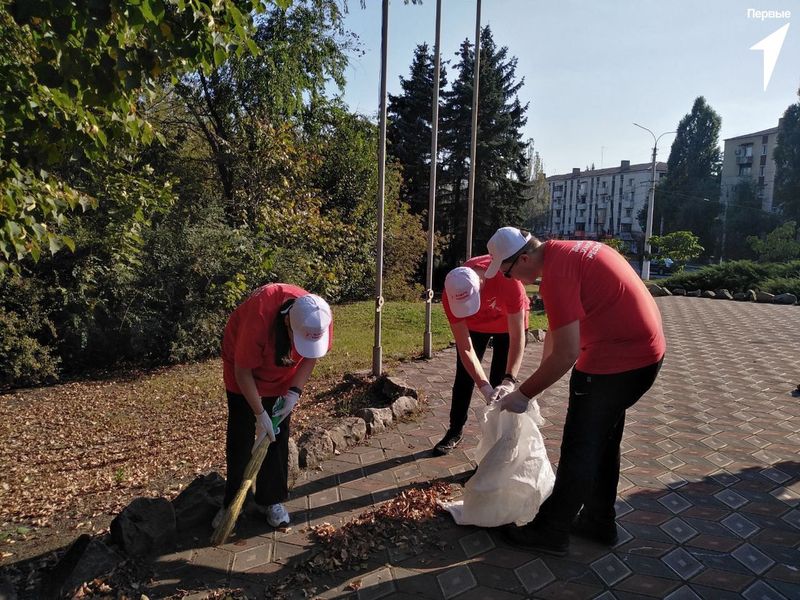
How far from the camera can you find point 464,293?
129 inches

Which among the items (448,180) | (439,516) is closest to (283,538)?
(439,516)

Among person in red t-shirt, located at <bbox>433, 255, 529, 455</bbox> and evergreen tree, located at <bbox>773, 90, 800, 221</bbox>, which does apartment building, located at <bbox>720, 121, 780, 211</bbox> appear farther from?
person in red t-shirt, located at <bbox>433, 255, 529, 455</bbox>

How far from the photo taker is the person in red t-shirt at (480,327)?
3.31 meters

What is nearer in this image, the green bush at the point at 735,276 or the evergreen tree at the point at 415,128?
the green bush at the point at 735,276

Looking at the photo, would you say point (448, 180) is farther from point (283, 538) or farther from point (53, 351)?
point (283, 538)

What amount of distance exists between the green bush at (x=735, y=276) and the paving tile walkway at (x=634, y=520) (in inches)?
518

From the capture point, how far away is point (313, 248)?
445 inches

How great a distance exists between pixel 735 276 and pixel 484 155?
1109 centimetres

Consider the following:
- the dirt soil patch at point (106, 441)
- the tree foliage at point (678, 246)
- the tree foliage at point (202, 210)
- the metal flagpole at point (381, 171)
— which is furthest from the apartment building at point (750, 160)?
the dirt soil patch at point (106, 441)

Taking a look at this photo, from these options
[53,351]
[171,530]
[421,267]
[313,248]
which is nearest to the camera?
[171,530]

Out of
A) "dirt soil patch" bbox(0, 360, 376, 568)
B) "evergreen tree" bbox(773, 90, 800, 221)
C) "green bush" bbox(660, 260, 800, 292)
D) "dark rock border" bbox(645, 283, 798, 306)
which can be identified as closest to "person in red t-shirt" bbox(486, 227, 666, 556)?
"dirt soil patch" bbox(0, 360, 376, 568)

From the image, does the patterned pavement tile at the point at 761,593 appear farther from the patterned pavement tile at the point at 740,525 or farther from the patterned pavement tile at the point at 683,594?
the patterned pavement tile at the point at 740,525

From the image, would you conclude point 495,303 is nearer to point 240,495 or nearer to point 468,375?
point 468,375

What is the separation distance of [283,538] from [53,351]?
228 inches
